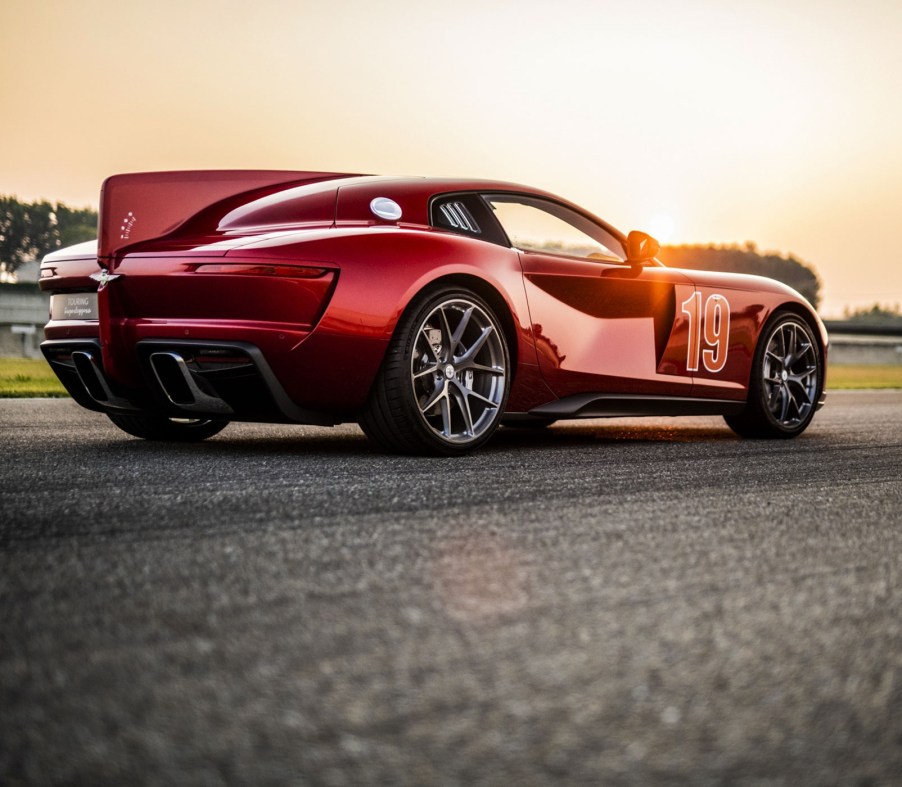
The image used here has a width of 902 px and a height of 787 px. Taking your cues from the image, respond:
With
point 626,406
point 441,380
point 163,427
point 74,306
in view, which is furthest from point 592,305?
point 74,306

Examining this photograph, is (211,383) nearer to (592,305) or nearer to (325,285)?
(325,285)

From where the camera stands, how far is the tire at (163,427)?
658cm

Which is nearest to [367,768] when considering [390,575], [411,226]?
[390,575]

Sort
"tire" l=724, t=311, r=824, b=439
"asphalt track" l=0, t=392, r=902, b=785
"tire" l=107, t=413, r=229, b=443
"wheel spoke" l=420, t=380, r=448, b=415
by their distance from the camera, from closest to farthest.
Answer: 1. "asphalt track" l=0, t=392, r=902, b=785
2. "wheel spoke" l=420, t=380, r=448, b=415
3. "tire" l=107, t=413, r=229, b=443
4. "tire" l=724, t=311, r=824, b=439

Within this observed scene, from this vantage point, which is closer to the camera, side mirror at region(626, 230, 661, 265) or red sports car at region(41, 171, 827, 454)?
red sports car at region(41, 171, 827, 454)

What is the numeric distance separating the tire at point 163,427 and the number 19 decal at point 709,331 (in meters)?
2.74

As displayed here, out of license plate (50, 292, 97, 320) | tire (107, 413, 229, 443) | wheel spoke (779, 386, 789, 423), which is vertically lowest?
tire (107, 413, 229, 443)

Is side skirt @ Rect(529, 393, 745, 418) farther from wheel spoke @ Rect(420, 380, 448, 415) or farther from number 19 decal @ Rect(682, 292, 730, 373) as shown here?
wheel spoke @ Rect(420, 380, 448, 415)

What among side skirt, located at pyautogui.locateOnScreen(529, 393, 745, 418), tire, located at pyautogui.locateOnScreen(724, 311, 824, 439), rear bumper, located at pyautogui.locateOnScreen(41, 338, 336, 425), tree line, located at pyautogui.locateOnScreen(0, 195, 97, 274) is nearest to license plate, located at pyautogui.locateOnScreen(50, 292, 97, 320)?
rear bumper, located at pyautogui.locateOnScreen(41, 338, 336, 425)

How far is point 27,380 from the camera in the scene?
43.8 feet

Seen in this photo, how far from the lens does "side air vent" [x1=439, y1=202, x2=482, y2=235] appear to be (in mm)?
5906

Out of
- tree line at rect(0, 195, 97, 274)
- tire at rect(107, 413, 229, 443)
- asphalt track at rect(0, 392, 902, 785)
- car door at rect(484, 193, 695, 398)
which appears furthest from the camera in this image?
tree line at rect(0, 195, 97, 274)

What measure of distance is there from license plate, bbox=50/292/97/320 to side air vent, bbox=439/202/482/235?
173cm

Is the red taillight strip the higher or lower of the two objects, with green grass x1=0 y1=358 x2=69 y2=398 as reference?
higher
